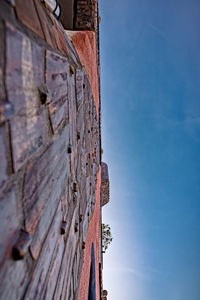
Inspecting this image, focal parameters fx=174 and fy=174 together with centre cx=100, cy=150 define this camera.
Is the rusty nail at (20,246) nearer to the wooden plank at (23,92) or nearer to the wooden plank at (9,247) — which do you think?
the wooden plank at (9,247)

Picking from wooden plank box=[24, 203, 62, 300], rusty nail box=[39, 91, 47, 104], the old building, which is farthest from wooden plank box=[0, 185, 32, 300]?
rusty nail box=[39, 91, 47, 104]

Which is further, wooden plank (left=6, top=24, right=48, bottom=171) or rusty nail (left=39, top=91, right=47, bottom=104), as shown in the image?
rusty nail (left=39, top=91, right=47, bottom=104)

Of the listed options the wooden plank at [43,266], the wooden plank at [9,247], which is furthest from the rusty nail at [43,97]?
the wooden plank at [43,266]

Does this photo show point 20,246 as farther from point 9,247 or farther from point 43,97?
point 43,97

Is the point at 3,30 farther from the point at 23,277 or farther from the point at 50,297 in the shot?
the point at 50,297

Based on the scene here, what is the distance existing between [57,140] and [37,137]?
0.28 metres

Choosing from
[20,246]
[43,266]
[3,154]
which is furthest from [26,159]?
[43,266]

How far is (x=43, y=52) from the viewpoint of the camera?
59cm

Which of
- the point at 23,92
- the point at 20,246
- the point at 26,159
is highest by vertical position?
the point at 23,92

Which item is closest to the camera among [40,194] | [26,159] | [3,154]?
[3,154]

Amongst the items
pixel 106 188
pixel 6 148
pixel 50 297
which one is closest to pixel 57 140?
pixel 6 148

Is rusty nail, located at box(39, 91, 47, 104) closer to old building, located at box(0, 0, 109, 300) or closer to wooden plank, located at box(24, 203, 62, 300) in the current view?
old building, located at box(0, 0, 109, 300)

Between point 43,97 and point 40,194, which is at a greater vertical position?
point 43,97

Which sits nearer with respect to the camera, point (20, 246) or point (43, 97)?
point (20, 246)
